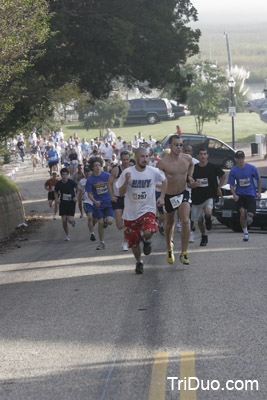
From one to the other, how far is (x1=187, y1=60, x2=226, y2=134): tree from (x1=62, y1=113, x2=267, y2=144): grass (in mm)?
3037

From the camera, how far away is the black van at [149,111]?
78.9m

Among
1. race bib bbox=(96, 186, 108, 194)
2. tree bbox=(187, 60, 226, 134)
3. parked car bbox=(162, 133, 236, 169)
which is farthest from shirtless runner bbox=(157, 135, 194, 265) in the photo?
tree bbox=(187, 60, 226, 134)

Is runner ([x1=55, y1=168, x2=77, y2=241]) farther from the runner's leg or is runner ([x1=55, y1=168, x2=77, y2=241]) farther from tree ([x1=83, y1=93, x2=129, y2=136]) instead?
tree ([x1=83, y1=93, x2=129, y2=136])

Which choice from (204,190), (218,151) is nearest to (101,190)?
(204,190)

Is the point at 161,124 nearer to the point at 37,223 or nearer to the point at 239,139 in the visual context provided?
the point at 239,139

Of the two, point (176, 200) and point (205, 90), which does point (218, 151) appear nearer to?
point (205, 90)

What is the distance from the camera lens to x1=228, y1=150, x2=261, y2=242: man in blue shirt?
16188 mm

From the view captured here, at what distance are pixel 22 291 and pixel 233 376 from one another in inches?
224

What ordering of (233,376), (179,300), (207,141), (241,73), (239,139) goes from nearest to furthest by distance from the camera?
(233,376) → (179,300) → (207,141) → (239,139) → (241,73)

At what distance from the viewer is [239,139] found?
6788cm

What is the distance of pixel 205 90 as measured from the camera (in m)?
63.6

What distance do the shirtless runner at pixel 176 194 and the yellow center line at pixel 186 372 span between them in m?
5.41

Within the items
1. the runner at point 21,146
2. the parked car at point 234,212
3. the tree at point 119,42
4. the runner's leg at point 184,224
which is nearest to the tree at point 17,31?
the tree at point 119,42

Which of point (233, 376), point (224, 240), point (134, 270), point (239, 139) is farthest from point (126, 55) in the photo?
point (239, 139)
